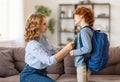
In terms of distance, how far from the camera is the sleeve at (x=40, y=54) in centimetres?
227

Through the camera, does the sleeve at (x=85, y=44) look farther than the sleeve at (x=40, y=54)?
Yes

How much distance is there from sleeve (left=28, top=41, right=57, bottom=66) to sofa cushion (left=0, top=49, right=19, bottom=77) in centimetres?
143

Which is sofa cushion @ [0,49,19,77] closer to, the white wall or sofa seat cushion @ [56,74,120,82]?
sofa seat cushion @ [56,74,120,82]

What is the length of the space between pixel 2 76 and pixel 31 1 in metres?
4.21

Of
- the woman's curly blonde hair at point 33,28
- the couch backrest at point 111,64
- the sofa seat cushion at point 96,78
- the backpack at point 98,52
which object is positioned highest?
the woman's curly blonde hair at point 33,28

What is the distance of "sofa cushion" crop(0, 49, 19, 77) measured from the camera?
3.65 metres

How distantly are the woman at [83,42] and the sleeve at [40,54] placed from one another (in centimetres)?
46

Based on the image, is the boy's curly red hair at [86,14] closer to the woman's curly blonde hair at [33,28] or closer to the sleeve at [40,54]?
the woman's curly blonde hair at [33,28]

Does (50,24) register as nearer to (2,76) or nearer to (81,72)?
(2,76)

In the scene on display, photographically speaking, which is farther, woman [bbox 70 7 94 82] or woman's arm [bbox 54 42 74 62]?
woman [bbox 70 7 94 82]

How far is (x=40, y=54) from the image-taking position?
229 cm

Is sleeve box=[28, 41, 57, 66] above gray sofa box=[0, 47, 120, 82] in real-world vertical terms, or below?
above

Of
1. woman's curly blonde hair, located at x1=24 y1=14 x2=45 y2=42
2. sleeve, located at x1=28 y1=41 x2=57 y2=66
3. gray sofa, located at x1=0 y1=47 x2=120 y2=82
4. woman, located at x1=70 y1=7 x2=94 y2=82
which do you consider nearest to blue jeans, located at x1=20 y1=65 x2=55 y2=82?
sleeve, located at x1=28 y1=41 x2=57 y2=66

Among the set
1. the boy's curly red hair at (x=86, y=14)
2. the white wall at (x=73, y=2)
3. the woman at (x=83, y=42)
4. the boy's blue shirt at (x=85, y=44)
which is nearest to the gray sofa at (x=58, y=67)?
the woman at (x=83, y=42)
